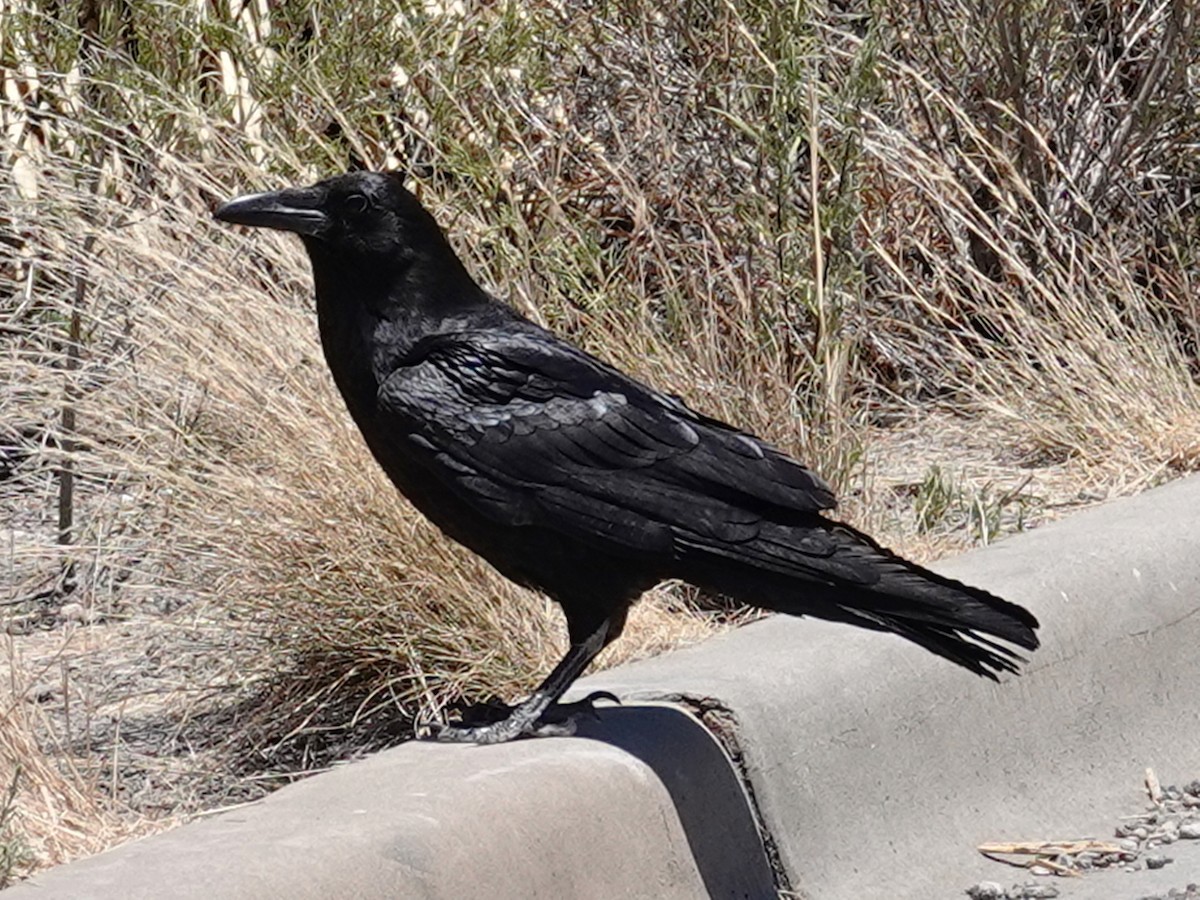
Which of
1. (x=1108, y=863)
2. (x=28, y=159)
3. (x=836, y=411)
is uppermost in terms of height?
(x=28, y=159)

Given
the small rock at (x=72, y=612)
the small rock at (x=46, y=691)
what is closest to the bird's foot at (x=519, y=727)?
the small rock at (x=46, y=691)

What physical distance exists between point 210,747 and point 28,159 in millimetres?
1655

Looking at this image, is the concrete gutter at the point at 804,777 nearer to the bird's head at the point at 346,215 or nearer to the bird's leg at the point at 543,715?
the bird's leg at the point at 543,715

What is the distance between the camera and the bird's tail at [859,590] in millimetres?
3389

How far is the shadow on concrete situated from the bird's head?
931 millimetres

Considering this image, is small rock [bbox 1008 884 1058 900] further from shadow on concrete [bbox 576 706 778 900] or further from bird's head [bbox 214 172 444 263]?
bird's head [bbox 214 172 444 263]

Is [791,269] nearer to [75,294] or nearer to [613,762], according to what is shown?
[75,294]

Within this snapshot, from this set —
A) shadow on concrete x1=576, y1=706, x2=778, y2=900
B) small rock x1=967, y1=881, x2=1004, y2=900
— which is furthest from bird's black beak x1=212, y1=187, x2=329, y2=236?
small rock x1=967, y1=881, x2=1004, y2=900

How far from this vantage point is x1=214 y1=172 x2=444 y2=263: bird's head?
3631 mm

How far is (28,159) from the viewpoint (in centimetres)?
510

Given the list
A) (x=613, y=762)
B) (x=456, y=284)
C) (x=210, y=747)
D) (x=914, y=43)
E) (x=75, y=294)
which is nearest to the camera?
(x=613, y=762)

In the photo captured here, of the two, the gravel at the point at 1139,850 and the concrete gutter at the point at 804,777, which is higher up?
the concrete gutter at the point at 804,777

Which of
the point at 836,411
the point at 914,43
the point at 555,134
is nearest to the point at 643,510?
the point at 836,411

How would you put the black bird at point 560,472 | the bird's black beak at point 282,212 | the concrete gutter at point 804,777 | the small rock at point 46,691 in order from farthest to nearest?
the small rock at point 46,691
the bird's black beak at point 282,212
the black bird at point 560,472
the concrete gutter at point 804,777
